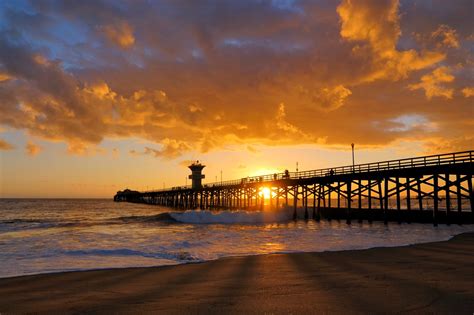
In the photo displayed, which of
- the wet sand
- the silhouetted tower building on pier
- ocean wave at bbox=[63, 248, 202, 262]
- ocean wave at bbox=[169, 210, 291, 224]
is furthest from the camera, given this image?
the silhouetted tower building on pier

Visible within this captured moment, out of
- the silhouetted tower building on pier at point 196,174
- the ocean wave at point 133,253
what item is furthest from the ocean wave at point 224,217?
the silhouetted tower building on pier at point 196,174

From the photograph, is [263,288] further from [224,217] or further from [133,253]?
[224,217]

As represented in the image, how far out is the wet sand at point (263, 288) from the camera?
503 cm

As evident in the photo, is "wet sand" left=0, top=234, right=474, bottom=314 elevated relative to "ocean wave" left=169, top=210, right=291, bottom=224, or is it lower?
elevated

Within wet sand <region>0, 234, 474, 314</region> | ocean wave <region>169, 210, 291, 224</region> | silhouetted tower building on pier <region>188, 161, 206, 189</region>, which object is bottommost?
ocean wave <region>169, 210, 291, 224</region>

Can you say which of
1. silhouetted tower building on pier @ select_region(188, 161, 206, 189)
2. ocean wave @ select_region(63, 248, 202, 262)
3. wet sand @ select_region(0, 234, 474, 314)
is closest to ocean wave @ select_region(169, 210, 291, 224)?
ocean wave @ select_region(63, 248, 202, 262)

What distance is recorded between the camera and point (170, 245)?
15.5 meters

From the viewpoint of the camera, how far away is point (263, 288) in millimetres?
6340

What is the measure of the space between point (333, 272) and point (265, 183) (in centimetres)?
3837

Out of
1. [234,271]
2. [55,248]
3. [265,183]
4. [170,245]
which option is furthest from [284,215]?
[234,271]

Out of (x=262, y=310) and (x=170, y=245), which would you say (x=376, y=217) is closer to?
(x=170, y=245)

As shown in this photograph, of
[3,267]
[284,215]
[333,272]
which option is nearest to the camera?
[333,272]

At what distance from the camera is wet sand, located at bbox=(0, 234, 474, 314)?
16.5 feet

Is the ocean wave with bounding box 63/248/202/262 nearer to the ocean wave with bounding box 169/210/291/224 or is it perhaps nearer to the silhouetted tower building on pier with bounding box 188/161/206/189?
the ocean wave with bounding box 169/210/291/224
